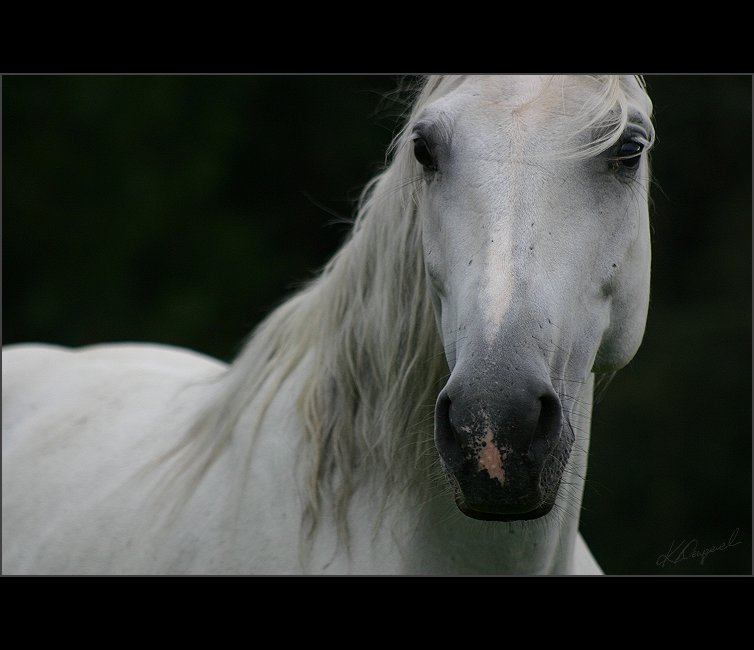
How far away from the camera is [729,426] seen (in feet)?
20.8

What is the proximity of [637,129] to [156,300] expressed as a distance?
6.53 m

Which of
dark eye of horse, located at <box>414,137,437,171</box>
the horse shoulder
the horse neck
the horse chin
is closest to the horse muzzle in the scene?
the horse chin

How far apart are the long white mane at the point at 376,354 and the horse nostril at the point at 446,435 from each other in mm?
308

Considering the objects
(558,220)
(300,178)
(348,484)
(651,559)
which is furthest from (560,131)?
(300,178)

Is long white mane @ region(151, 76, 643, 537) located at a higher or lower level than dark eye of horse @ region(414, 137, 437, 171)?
lower

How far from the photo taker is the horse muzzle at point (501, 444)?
1308 mm

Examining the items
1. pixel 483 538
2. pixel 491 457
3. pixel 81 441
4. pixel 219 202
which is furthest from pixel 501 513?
pixel 219 202

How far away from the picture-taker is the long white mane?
1.69 meters

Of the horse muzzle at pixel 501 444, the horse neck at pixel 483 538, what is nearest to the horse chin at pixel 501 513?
the horse muzzle at pixel 501 444

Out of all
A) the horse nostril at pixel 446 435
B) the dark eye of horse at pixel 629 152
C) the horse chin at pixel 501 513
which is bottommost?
the horse chin at pixel 501 513

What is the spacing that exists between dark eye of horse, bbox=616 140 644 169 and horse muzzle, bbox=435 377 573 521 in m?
0.46

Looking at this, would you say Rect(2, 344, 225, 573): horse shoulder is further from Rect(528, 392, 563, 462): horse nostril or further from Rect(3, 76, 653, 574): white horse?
Rect(528, 392, 563, 462): horse nostril

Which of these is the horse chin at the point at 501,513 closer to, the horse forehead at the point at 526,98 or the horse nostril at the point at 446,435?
the horse nostril at the point at 446,435

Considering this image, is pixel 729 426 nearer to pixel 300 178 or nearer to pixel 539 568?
pixel 300 178
